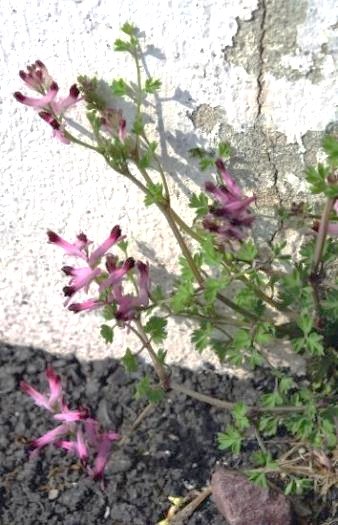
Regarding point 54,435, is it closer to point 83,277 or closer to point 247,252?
point 83,277

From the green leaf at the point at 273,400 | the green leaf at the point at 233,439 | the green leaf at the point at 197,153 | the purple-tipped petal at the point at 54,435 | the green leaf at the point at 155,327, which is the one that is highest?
the green leaf at the point at 197,153

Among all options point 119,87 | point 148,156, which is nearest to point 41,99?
point 119,87

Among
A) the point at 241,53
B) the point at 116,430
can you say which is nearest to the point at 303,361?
the point at 116,430

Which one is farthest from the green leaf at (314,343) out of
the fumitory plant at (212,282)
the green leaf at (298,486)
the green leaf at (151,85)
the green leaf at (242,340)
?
the green leaf at (151,85)

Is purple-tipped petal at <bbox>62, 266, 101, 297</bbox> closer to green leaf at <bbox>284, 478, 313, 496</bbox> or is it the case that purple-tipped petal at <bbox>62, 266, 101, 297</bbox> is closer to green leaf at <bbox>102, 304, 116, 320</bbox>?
green leaf at <bbox>102, 304, 116, 320</bbox>

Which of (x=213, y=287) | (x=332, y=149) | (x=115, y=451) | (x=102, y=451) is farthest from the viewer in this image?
(x=115, y=451)

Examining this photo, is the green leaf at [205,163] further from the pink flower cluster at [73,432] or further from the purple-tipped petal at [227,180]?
the pink flower cluster at [73,432]

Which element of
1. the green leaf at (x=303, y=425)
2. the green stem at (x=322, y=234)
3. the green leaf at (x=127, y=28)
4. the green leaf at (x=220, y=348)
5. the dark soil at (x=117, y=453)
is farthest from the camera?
the dark soil at (x=117, y=453)
